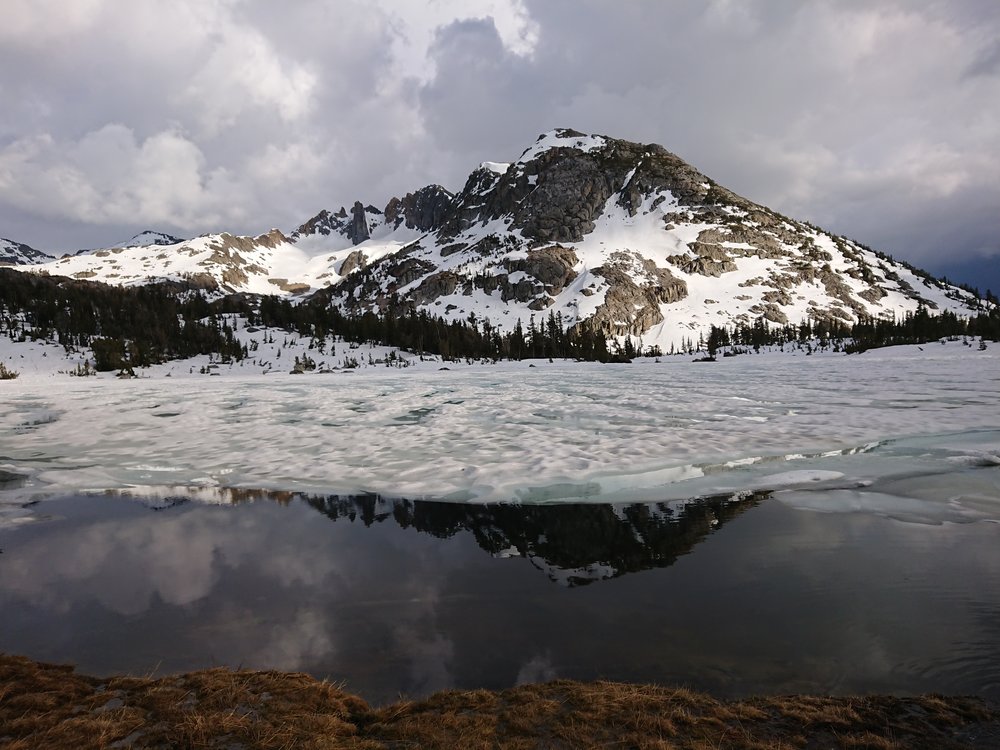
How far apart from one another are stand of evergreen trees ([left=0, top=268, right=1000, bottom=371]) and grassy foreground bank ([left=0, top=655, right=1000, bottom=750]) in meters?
60.9

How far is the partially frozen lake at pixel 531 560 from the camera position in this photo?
3525 millimetres

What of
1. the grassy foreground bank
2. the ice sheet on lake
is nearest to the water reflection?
the grassy foreground bank

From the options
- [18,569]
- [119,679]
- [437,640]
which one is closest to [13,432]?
[18,569]

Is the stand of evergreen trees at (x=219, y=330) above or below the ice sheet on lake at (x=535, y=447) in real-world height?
above

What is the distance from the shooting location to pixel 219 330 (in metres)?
72.7

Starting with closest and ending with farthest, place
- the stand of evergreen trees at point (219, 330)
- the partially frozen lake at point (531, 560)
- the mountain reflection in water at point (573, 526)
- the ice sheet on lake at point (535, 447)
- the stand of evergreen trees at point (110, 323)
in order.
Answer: the partially frozen lake at point (531, 560), the mountain reflection in water at point (573, 526), the ice sheet on lake at point (535, 447), the stand of evergreen trees at point (110, 323), the stand of evergreen trees at point (219, 330)

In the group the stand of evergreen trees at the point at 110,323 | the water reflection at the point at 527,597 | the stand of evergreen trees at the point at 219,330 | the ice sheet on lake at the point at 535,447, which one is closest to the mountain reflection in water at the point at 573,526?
the water reflection at the point at 527,597

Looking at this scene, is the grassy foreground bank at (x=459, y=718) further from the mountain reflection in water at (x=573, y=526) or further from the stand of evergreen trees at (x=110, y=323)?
the stand of evergreen trees at (x=110, y=323)

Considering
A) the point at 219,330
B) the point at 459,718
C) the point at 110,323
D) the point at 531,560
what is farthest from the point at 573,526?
the point at 110,323

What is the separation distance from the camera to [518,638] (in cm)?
378

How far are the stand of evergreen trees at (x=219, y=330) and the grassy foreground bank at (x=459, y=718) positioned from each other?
200 ft

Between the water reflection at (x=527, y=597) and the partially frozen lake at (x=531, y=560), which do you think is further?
the partially frozen lake at (x=531, y=560)

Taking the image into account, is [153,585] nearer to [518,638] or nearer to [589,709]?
[518,638]

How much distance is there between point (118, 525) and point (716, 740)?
285 inches
